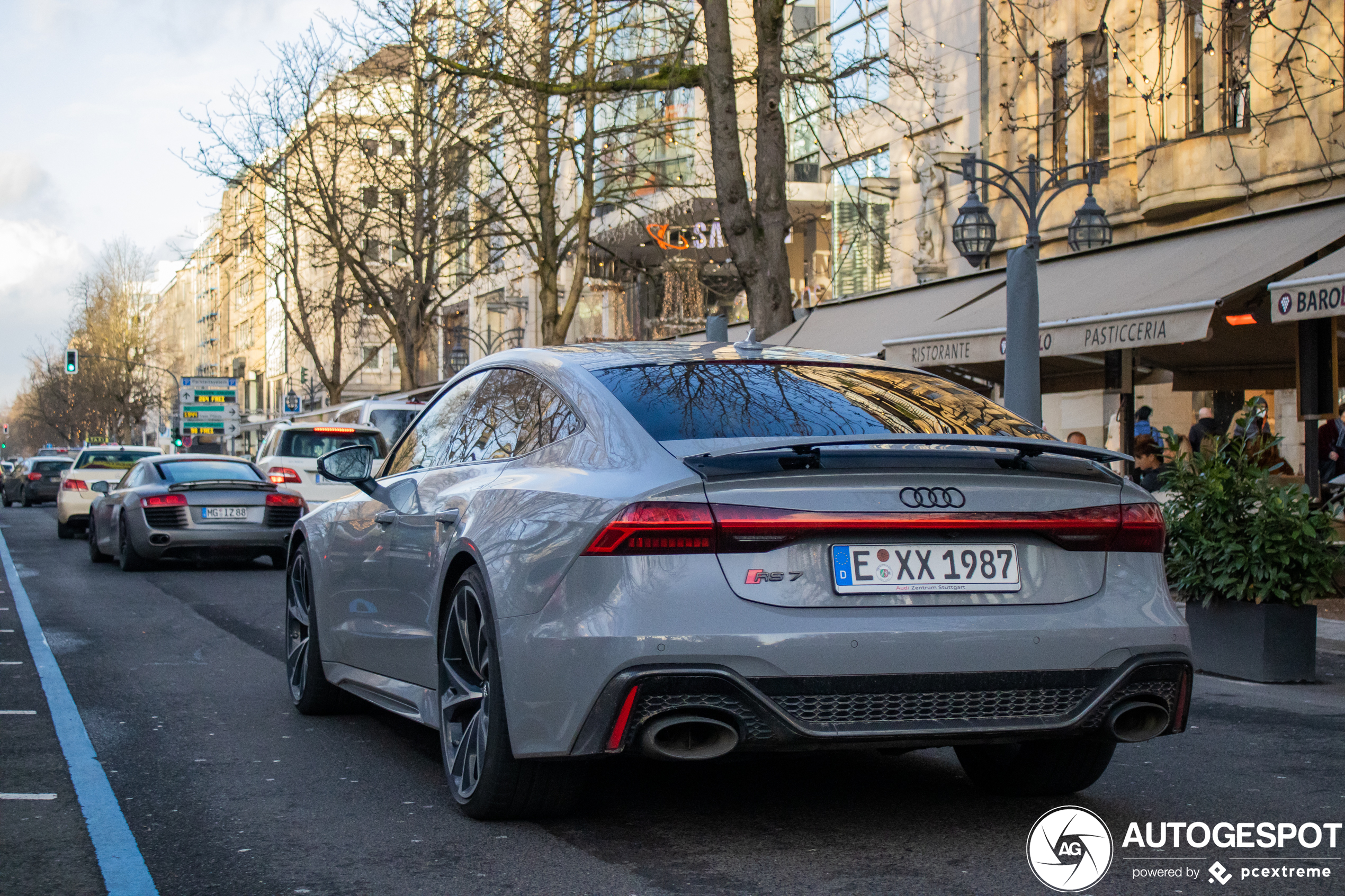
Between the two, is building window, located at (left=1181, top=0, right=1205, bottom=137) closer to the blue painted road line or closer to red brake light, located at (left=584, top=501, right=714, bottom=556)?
the blue painted road line

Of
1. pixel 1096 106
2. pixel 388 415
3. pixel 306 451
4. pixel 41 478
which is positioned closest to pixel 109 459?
pixel 388 415

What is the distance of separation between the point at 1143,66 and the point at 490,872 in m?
21.7

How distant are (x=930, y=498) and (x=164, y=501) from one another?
46.7ft

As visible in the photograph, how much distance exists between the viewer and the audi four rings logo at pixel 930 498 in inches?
165

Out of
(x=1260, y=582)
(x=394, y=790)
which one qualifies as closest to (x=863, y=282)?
(x=1260, y=582)

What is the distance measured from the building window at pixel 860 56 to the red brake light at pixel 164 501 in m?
9.71

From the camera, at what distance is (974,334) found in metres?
16.3

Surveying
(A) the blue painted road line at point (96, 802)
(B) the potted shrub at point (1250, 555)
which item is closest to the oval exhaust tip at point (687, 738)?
(A) the blue painted road line at point (96, 802)

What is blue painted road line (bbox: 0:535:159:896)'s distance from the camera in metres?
4.20

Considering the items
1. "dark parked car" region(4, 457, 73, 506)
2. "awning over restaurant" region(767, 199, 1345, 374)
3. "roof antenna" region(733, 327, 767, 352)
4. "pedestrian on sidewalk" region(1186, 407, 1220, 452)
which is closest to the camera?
"roof antenna" region(733, 327, 767, 352)

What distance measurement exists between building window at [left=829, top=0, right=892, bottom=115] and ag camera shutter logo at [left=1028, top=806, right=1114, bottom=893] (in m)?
16.8

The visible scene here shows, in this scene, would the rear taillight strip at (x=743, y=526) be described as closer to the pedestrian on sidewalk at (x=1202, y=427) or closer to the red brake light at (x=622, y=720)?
the red brake light at (x=622, y=720)

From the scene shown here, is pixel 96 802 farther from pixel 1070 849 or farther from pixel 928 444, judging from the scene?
pixel 1070 849

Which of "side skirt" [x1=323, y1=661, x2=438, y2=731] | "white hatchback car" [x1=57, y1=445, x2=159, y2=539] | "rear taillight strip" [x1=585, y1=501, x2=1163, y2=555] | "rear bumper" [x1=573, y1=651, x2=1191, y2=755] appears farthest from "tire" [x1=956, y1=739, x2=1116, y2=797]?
"white hatchback car" [x1=57, y1=445, x2=159, y2=539]
